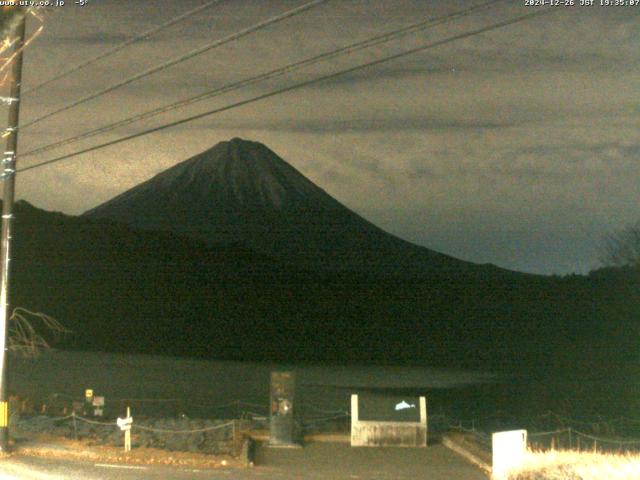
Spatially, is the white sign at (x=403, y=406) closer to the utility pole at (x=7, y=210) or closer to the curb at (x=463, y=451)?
the curb at (x=463, y=451)

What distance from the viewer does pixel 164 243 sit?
150 m

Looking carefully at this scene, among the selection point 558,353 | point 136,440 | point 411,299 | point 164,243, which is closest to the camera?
point 136,440

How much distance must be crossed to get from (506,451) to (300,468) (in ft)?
17.8

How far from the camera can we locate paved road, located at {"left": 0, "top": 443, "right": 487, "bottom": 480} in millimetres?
16219

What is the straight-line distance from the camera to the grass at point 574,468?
10.0m

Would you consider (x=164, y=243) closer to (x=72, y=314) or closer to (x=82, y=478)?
(x=72, y=314)

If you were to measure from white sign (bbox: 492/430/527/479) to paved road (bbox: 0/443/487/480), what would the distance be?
3061mm

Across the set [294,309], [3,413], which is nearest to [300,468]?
[3,413]

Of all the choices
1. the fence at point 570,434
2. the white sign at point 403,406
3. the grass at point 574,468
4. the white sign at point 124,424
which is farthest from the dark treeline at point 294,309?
the grass at point 574,468

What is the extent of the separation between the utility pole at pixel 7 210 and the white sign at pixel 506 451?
10.0 metres

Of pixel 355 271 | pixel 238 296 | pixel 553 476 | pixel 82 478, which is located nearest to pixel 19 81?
pixel 82 478

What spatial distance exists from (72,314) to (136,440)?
3009 inches

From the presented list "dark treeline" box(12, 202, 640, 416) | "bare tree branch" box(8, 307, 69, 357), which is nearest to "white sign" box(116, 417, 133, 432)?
"bare tree branch" box(8, 307, 69, 357)

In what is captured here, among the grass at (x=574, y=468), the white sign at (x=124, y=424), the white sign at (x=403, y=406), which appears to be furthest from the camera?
the white sign at (x=403, y=406)
